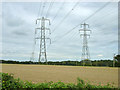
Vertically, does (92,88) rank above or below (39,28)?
below

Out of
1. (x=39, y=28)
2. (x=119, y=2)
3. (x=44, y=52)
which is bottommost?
(x=44, y=52)

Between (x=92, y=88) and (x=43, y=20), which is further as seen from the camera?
(x=43, y=20)

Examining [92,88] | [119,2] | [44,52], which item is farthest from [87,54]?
[92,88]

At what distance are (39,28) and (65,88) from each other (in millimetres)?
38770

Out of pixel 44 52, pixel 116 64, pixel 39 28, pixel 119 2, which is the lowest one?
pixel 116 64

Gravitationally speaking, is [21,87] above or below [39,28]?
below

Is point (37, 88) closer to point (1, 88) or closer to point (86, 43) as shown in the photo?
A: point (1, 88)

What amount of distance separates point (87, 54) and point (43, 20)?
1537 centimetres

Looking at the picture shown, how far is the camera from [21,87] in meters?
6.84

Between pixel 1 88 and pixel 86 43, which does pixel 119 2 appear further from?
pixel 86 43

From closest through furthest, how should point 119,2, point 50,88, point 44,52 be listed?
point 50,88, point 119,2, point 44,52

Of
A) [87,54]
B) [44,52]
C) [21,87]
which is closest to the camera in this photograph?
[21,87]

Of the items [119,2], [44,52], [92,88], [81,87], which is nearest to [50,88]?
[81,87]

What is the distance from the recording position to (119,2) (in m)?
11.2
